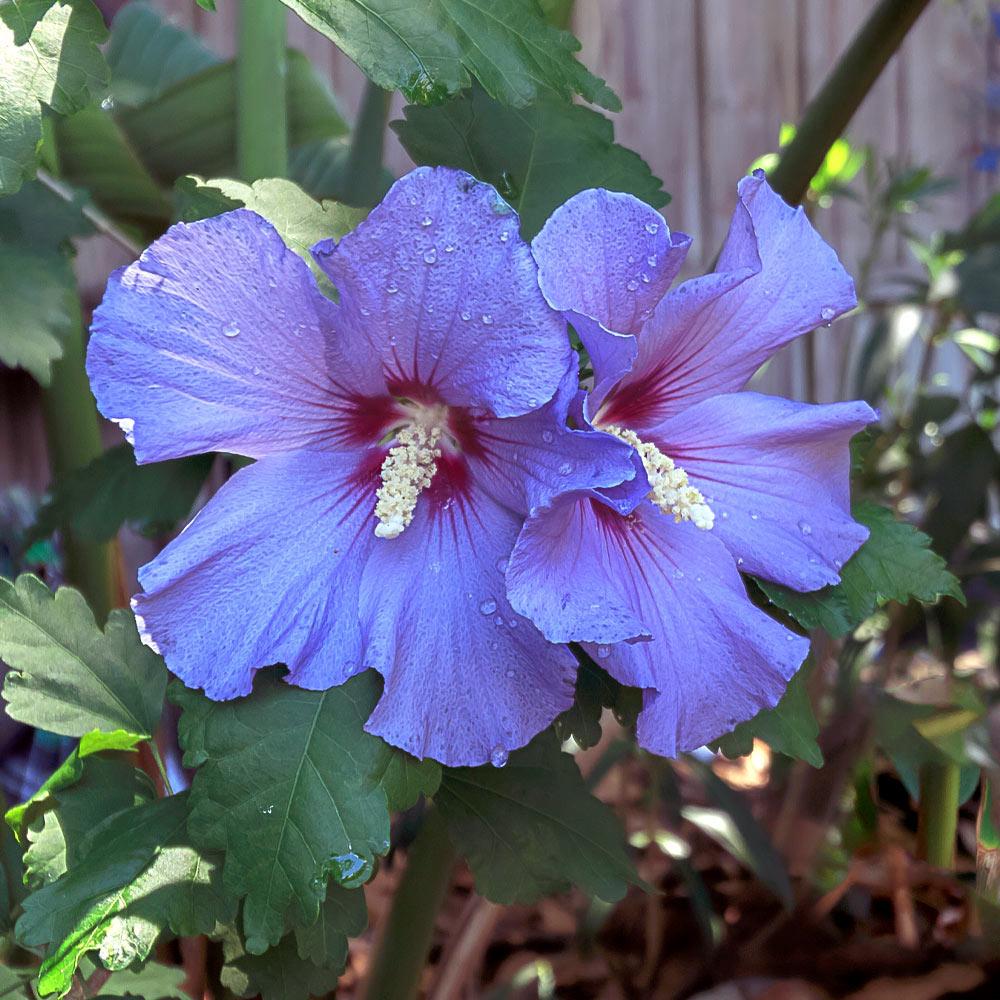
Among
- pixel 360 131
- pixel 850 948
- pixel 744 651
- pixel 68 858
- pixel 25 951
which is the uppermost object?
pixel 360 131

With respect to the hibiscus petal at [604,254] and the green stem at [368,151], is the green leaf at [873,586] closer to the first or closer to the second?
the hibiscus petal at [604,254]

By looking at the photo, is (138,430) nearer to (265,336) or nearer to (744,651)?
(265,336)

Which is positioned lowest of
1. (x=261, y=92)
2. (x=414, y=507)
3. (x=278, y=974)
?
(x=278, y=974)

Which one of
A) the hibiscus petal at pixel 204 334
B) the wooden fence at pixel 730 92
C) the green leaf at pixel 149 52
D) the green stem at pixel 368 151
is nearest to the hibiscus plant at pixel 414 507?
the hibiscus petal at pixel 204 334

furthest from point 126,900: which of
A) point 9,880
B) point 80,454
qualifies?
point 80,454

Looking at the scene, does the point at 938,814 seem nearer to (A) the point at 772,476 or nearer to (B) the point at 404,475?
(A) the point at 772,476

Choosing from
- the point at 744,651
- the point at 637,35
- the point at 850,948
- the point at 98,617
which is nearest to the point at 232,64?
the point at 98,617
